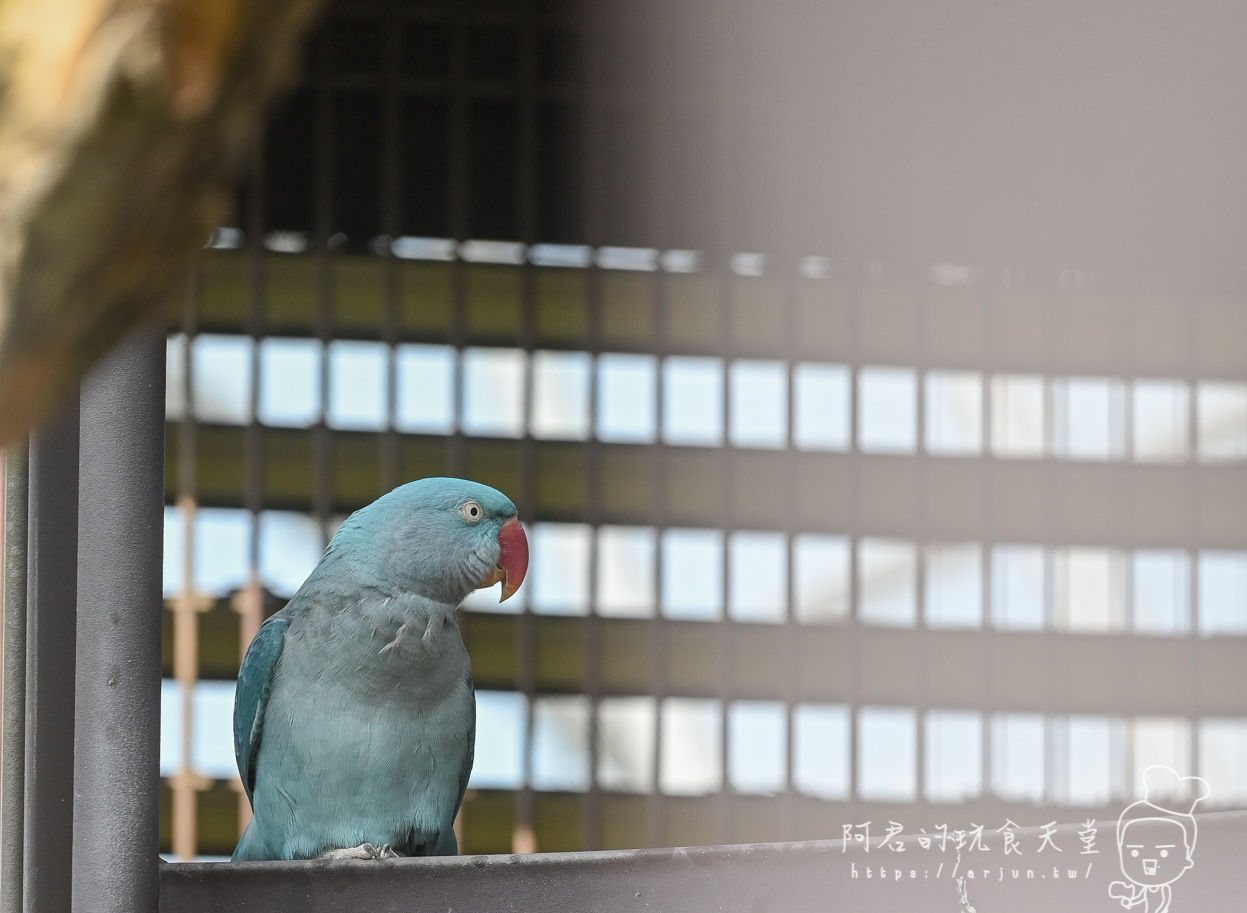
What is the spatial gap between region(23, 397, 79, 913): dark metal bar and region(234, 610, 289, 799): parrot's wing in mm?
469

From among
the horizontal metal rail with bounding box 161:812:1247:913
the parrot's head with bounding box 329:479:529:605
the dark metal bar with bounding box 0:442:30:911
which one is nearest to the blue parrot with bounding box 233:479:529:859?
the parrot's head with bounding box 329:479:529:605

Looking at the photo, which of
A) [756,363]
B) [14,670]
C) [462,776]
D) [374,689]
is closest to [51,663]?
[14,670]

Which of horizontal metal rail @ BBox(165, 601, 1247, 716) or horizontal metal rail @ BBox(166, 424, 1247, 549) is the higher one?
horizontal metal rail @ BBox(166, 424, 1247, 549)

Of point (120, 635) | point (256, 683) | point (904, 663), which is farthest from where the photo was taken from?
point (904, 663)

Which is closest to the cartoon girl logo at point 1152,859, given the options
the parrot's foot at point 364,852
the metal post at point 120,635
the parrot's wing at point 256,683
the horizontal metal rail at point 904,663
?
the parrot's foot at point 364,852

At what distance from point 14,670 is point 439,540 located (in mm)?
571

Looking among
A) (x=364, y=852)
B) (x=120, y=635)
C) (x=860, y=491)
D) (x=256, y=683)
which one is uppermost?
(x=860, y=491)

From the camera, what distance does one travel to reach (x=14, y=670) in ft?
4.13

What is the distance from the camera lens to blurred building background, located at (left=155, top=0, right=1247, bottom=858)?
298 centimetres

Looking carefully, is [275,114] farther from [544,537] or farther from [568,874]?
[568,874]

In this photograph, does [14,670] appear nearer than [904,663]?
Yes

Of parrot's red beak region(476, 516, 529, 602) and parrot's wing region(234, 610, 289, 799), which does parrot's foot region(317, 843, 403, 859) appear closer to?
parrot's wing region(234, 610, 289, 799)

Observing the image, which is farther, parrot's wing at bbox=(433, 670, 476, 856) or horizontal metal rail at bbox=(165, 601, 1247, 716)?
horizontal metal rail at bbox=(165, 601, 1247, 716)

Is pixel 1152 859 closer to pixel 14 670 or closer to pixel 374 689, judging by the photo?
pixel 374 689
